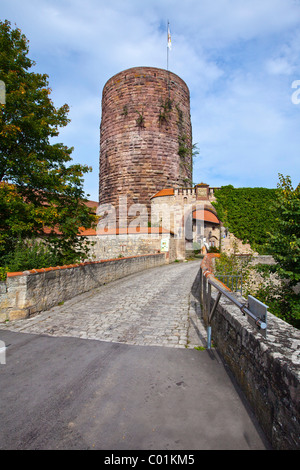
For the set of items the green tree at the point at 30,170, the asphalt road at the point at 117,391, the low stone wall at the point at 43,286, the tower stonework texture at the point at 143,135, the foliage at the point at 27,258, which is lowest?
the asphalt road at the point at 117,391

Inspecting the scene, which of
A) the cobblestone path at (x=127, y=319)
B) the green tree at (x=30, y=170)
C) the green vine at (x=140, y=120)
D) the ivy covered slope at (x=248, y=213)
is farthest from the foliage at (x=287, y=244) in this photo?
the green vine at (x=140, y=120)

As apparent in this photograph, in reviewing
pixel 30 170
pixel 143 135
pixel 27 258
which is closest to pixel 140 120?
pixel 143 135

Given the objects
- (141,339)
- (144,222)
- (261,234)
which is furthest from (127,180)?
(141,339)

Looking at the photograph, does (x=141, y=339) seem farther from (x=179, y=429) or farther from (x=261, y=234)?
(x=261, y=234)

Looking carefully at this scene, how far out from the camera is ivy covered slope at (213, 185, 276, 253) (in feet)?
62.9

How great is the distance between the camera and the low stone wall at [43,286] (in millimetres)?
5012

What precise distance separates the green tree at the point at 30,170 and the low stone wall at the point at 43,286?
0.85m

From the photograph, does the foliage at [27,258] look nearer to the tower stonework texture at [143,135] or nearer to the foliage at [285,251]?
the foliage at [285,251]

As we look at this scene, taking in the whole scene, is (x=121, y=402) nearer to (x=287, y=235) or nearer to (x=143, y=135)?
(x=287, y=235)

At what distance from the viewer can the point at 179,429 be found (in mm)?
1984

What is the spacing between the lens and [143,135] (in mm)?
25047

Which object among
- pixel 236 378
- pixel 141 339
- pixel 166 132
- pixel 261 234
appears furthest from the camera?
pixel 166 132

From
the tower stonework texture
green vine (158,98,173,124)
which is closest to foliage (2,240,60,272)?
the tower stonework texture
